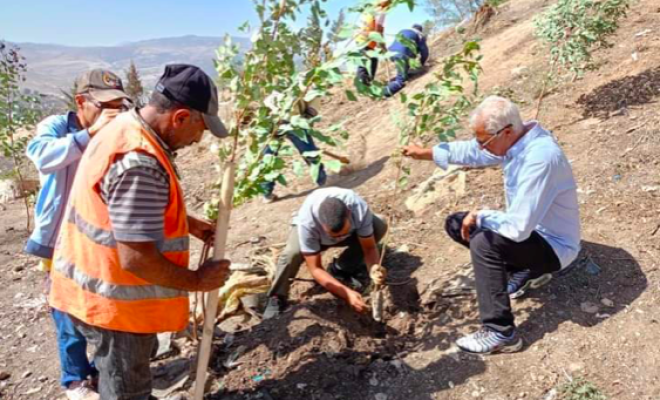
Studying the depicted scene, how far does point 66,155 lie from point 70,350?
42.2 inches

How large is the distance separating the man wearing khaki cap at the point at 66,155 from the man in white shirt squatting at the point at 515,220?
6.35 ft

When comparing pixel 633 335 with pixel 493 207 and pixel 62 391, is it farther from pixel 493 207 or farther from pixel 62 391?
pixel 62 391

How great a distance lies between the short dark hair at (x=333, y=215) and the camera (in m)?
3.16

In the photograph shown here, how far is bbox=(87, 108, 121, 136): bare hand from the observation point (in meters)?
2.33

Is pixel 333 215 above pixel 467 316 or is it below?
above

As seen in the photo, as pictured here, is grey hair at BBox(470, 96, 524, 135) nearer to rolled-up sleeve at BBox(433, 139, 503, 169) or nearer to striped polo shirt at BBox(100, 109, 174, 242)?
rolled-up sleeve at BBox(433, 139, 503, 169)

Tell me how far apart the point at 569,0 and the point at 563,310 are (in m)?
3.53

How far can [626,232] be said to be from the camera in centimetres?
335

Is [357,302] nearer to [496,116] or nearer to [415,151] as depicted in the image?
[415,151]

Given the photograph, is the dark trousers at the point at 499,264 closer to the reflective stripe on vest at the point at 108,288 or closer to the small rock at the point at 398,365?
the small rock at the point at 398,365

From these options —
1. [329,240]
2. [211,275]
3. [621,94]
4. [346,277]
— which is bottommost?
[346,277]

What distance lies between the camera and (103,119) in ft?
7.67

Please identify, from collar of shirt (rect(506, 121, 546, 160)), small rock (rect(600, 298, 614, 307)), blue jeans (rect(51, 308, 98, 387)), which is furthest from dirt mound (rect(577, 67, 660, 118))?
blue jeans (rect(51, 308, 98, 387))

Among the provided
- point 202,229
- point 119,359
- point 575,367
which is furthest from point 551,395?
point 119,359
